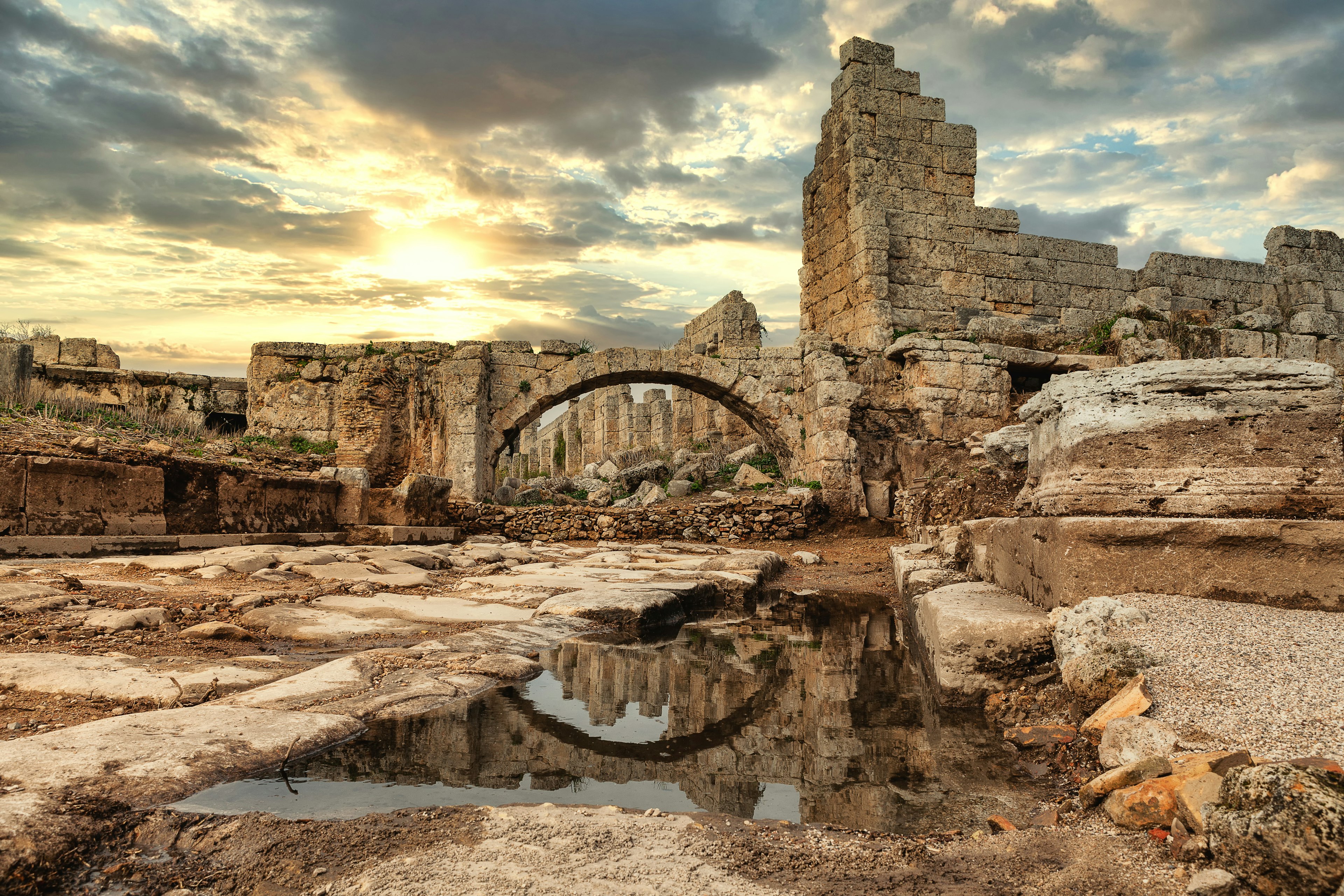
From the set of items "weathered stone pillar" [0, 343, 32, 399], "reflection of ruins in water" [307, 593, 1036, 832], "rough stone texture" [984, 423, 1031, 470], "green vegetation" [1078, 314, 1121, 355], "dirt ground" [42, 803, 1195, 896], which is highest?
"green vegetation" [1078, 314, 1121, 355]

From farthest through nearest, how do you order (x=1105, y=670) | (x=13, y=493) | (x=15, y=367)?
(x=15, y=367) → (x=13, y=493) → (x=1105, y=670)

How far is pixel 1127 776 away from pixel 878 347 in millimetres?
11389

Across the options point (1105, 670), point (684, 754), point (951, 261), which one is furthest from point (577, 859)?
point (951, 261)

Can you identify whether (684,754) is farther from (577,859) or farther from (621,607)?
(621,607)

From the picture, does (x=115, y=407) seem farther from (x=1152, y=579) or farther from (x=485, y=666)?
(x=1152, y=579)

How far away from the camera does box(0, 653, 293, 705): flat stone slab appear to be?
2.44m

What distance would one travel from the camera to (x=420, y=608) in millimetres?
4367

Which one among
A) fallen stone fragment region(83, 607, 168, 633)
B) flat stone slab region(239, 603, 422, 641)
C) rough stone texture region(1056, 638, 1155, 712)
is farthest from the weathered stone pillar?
rough stone texture region(1056, 638, 1155, 712)

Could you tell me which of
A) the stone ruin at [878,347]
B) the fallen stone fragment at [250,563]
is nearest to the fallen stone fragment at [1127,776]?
the fallen stone fragment at [250,563]

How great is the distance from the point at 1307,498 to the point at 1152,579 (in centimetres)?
73

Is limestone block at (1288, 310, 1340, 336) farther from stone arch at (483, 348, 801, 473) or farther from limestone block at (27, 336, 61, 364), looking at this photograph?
limestone block at (27, 336, 61, 364)

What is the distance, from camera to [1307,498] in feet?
9.88

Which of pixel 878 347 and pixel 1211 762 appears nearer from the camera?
pixel 1211 762

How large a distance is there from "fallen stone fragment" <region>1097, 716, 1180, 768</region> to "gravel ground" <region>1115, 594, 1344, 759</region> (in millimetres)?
40
